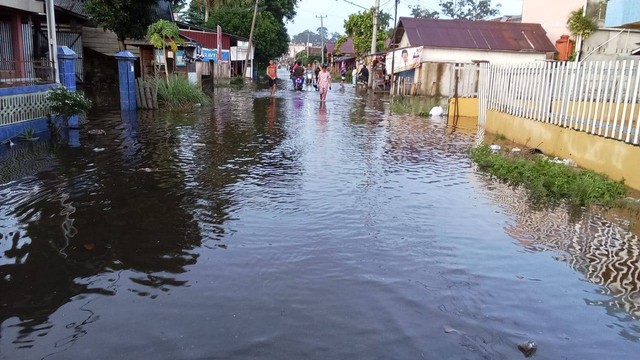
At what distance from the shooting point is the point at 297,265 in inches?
196

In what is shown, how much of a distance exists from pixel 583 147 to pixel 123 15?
701 inches

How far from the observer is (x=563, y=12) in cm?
3241

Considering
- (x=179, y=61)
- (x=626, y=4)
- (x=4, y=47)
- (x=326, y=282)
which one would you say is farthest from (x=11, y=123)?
(x=626, y=4)

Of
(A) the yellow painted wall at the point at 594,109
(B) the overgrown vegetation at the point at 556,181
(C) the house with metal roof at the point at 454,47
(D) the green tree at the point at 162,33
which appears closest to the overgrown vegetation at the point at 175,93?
(D) the green tree at the point at 162,33

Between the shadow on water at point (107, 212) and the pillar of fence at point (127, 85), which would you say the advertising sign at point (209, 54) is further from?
the shadow on water at point (107, 212)

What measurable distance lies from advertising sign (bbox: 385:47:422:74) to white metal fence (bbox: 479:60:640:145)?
1765 cm

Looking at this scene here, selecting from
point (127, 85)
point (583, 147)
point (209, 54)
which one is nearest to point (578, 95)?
point (583, 147)

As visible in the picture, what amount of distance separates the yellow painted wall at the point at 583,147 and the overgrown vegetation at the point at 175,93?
445 inches

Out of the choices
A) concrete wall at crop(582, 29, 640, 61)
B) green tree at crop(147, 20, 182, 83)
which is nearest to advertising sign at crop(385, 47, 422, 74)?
concrete wall at crop(582, 29, 640, 61)

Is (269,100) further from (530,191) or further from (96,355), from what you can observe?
(96,355)

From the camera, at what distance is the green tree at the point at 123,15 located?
795 inches

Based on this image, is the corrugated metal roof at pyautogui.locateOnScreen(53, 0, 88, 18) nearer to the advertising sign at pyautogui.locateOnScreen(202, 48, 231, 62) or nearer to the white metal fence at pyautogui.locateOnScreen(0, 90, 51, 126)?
the advertising sign at pyautogui.locateOnScreen(202, 48, 231, 62)

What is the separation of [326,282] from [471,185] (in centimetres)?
462

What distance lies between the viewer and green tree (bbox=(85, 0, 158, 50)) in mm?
20203
